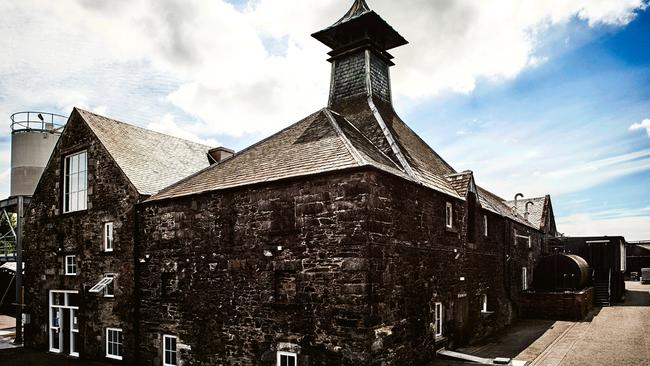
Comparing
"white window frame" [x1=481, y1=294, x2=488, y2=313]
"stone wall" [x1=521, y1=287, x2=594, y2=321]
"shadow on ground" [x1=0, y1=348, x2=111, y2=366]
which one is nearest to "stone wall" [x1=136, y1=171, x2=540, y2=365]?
"white window frame" [x1=481, y1=294, x2=488, y2=313]

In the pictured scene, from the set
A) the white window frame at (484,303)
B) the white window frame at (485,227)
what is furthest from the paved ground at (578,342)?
the white window frame at (485,227)

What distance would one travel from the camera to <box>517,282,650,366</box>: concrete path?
1373 centimetres

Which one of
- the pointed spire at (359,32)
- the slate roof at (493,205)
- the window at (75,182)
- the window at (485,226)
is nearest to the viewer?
the pointed spire at (359,32)

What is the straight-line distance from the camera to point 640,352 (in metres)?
14.5

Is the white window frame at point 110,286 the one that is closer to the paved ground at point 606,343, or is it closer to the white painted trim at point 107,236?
the white painted trim at point 107,236

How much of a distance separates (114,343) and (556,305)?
19414mm

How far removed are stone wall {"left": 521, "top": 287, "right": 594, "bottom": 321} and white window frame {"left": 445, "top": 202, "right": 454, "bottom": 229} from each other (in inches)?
419

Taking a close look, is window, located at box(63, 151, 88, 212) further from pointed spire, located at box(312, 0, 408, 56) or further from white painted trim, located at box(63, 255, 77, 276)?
pointed spire, located at box(312, 0, 408, 56)

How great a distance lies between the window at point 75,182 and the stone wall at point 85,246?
0.27 metres

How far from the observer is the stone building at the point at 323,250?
432 inches

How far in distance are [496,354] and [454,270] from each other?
9.53 feet

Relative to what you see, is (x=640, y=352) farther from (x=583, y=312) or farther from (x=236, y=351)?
(x=236, y=351)

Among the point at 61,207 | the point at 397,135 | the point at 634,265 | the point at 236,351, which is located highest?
the point at 397,135

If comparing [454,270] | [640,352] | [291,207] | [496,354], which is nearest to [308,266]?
[291,207]
